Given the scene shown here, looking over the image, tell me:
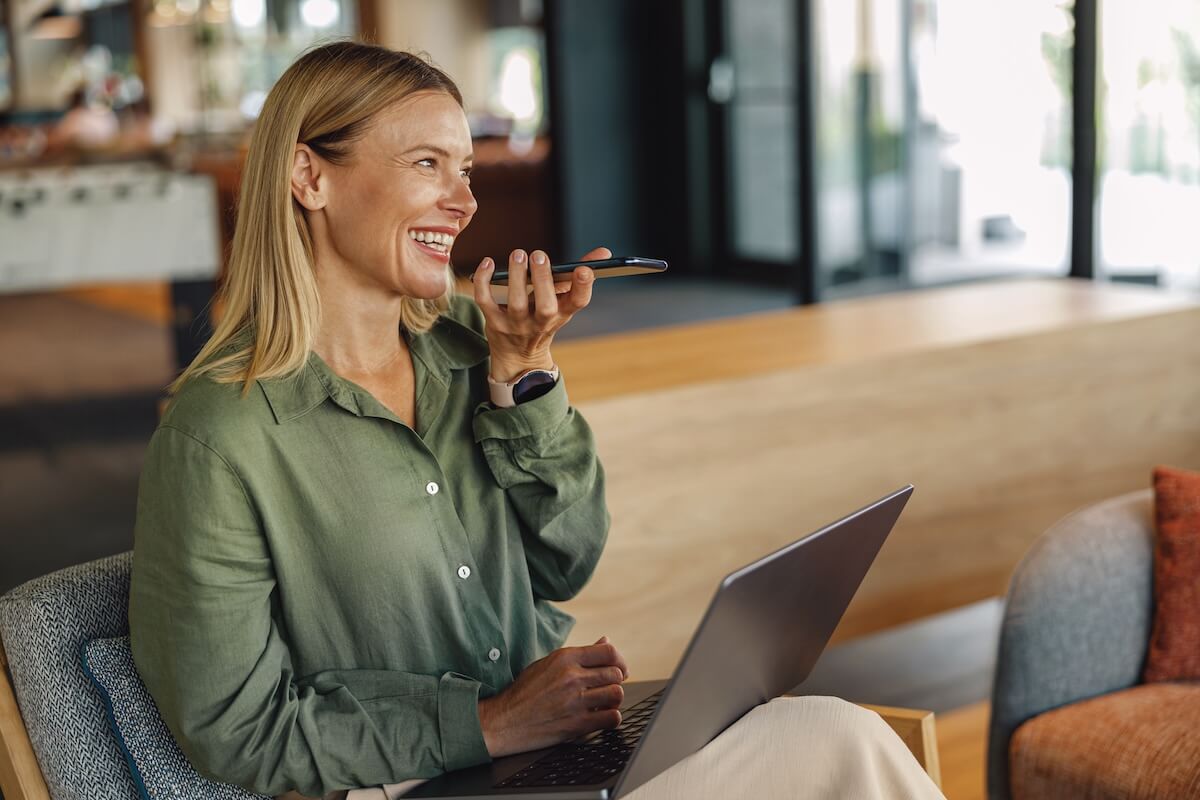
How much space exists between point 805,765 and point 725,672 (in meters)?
0.17

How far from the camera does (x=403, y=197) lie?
Result: 1478 millimetres

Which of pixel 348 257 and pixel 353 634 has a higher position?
pixel 348 257

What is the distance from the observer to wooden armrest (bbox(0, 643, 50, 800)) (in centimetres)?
145

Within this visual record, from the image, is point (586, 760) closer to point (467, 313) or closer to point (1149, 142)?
point (467, 313)

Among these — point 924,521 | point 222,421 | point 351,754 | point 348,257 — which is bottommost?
point 924,521

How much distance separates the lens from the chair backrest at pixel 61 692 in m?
1.43

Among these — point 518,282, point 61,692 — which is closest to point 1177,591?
point 518,282

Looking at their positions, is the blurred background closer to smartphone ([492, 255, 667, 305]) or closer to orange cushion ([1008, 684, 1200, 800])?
smartphone ([492, 255, 667, 305])

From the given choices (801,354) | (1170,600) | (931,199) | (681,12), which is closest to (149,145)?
(681,12)

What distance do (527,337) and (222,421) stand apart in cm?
34

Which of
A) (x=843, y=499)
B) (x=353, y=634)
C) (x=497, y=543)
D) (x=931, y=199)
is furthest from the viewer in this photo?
(x=931, y=199)

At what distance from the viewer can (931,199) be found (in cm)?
662

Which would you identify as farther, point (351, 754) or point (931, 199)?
point (931, 199)

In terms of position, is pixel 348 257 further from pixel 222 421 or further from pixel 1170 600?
pixel 1170 600
